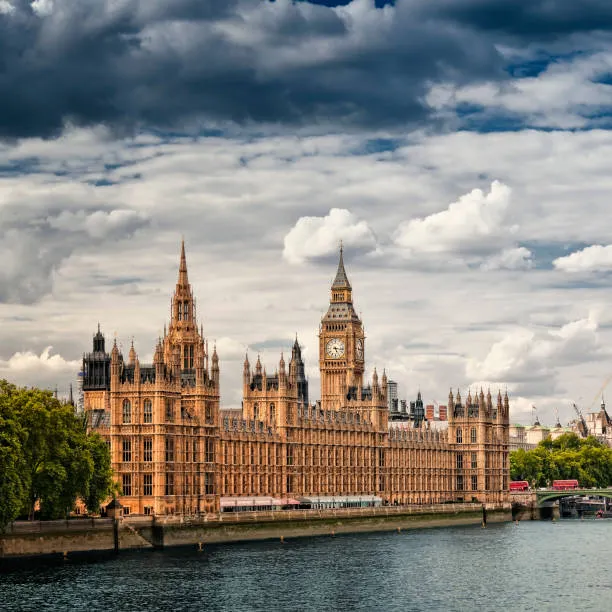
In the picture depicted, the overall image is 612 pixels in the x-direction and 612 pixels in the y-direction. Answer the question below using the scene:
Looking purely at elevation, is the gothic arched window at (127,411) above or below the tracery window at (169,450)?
above

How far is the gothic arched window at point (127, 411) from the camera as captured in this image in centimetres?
17138

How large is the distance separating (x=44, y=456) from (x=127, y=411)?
34.7 meters

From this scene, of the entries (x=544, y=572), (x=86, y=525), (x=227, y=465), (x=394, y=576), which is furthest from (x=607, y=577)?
(x=227, y=465)

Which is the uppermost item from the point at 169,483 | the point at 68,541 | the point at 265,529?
the point at 169,483

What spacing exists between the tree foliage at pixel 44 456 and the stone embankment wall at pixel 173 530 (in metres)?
2.68

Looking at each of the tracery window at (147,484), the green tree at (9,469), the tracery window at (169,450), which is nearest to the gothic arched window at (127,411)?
the tracery window at (169,450)

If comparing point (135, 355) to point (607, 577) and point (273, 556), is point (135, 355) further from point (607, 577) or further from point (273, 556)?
point (607, 577)

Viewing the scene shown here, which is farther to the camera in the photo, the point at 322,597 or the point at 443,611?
the point at 322,597

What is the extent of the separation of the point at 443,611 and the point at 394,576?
75.6ft

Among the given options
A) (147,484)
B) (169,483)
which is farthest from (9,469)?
(169,483)

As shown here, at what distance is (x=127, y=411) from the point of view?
171750 millimetres

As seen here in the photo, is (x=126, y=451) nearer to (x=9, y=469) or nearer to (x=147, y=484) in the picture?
(x=147, y=484)

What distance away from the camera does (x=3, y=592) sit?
11050cm

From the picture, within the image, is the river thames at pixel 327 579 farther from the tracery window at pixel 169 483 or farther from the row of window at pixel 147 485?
the row of window at pixel 147 485
